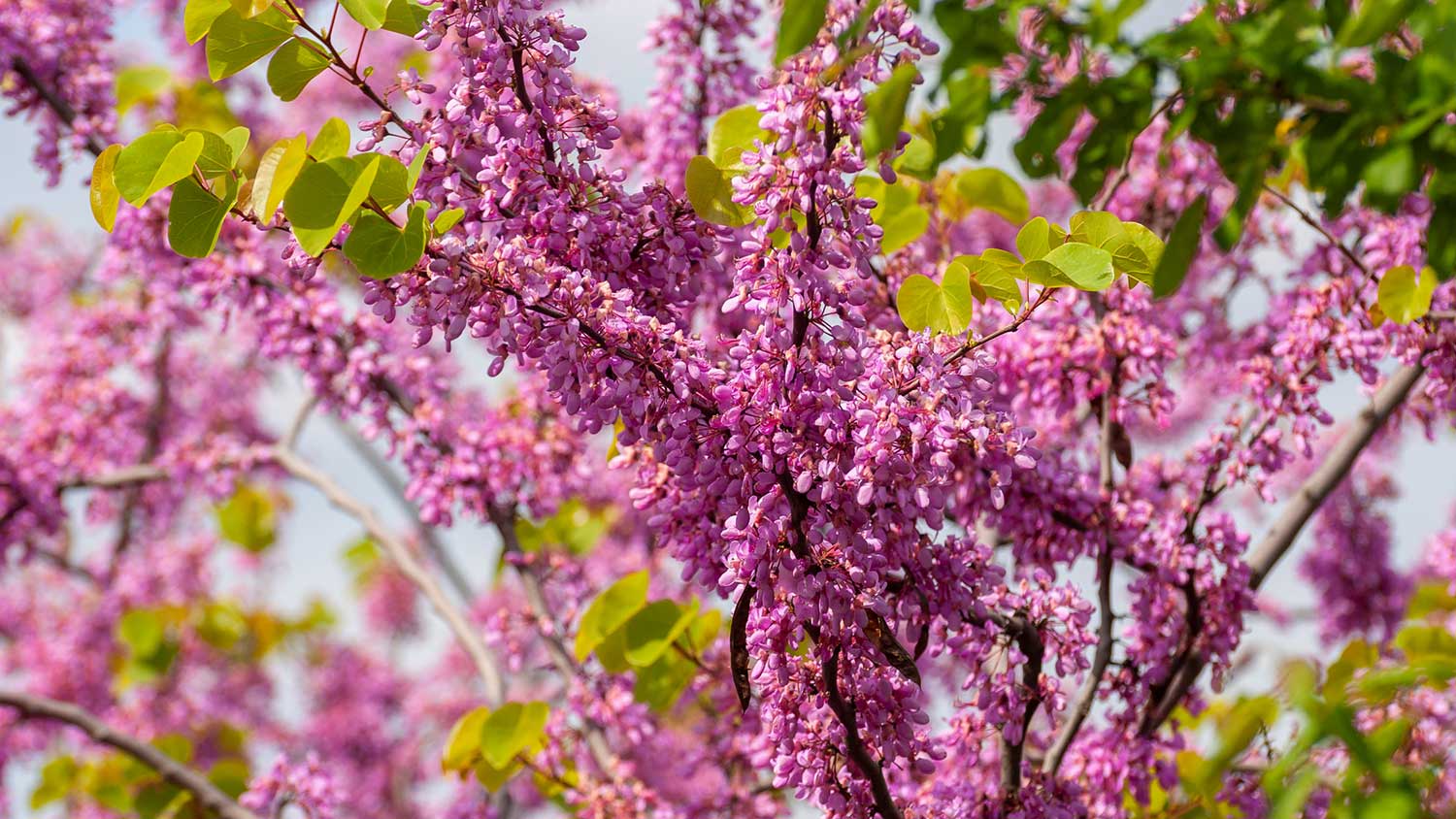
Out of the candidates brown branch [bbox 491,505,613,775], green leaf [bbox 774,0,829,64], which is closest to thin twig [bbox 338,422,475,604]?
brown branch [bbox 491,505,613,775]

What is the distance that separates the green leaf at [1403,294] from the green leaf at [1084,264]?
1.93ft

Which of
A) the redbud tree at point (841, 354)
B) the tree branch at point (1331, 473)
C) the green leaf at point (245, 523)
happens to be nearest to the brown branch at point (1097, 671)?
the redbud tree at point (841, 354)

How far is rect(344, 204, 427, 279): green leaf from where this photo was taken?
1.74 metres

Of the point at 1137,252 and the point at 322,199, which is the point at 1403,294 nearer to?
the point at 1137,252

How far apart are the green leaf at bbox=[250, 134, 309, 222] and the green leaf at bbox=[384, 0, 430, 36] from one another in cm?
27

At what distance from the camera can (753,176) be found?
5.85 ft

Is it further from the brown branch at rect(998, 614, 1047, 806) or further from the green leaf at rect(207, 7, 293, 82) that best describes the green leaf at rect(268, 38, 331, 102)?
the brown branch at rect(998, 614, 1047, 806)

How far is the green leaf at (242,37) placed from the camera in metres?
1.94

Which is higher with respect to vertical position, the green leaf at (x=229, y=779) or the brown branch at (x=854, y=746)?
the green leaf at (x=229, y=779)

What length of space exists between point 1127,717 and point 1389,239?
4.30 ft

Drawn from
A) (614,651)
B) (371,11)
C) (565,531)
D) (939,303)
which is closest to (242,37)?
(371,11)

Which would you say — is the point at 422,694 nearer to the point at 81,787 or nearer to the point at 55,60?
the point at 81,787

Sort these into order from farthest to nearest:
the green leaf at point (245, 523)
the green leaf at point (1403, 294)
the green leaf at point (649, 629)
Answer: the green leaf at point (245, 523), the green leaf at point (649, 629), the green leaf at point (1403, 294)

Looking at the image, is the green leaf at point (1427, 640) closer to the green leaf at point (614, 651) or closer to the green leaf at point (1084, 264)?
the green leaf at point (1084, 264)
